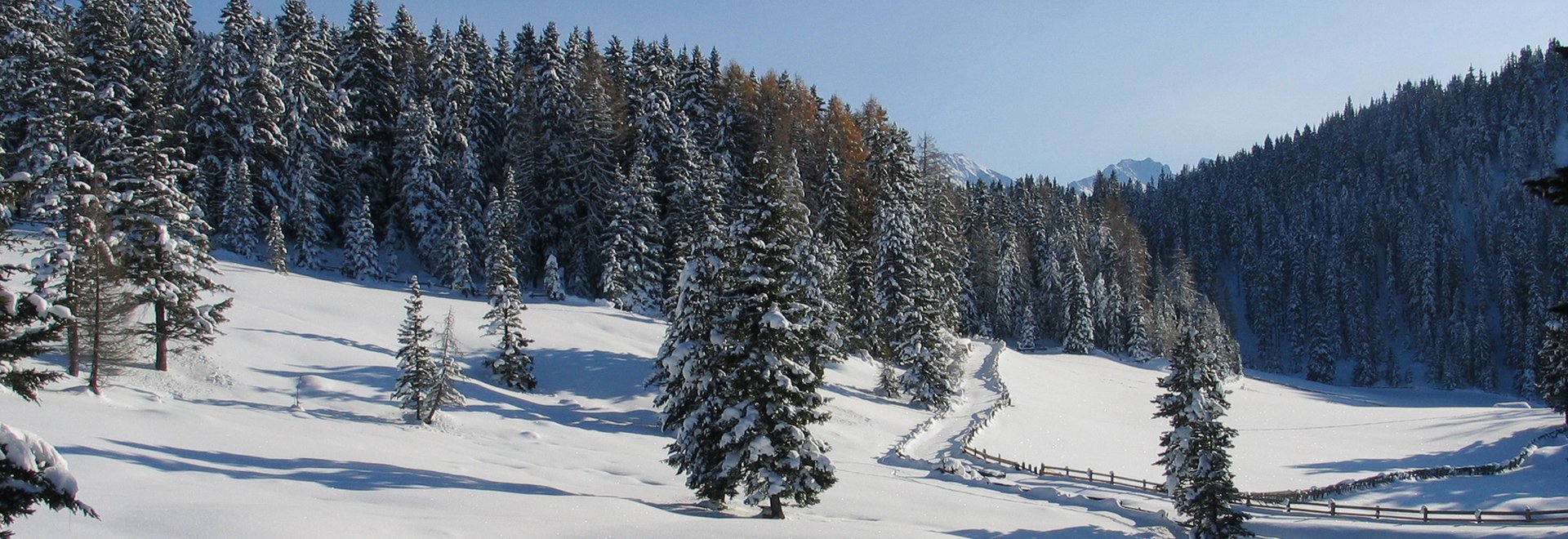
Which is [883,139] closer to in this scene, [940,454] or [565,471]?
[940,454]

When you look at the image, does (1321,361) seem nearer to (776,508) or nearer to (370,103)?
(370,103)

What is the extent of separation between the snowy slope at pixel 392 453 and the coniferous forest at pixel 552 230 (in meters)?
1.30

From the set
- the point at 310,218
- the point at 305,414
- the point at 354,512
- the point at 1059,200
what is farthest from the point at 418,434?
the point at 1059,200

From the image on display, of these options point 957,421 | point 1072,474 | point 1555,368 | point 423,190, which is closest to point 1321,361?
point 1555,368

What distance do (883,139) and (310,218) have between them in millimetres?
38703

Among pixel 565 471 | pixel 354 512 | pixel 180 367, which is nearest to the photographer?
pixel 354 512

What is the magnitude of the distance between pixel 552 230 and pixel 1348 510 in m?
50.0

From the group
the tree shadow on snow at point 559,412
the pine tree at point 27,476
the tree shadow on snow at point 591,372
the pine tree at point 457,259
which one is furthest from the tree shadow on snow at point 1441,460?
the pine tree at point 457,259

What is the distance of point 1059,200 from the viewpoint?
130 metres

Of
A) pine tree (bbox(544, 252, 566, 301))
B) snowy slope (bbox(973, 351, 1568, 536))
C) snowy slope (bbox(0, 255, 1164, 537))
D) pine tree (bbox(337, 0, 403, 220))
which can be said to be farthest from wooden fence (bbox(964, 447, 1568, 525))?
pine tree (bbox(337, 0, 403, 220))

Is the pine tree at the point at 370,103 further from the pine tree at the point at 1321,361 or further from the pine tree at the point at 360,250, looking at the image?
the pine tree at the point at 1321,361

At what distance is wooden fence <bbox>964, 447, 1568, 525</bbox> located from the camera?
2550 cm

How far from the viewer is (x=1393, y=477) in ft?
118

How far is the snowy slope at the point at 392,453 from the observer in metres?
16.4
